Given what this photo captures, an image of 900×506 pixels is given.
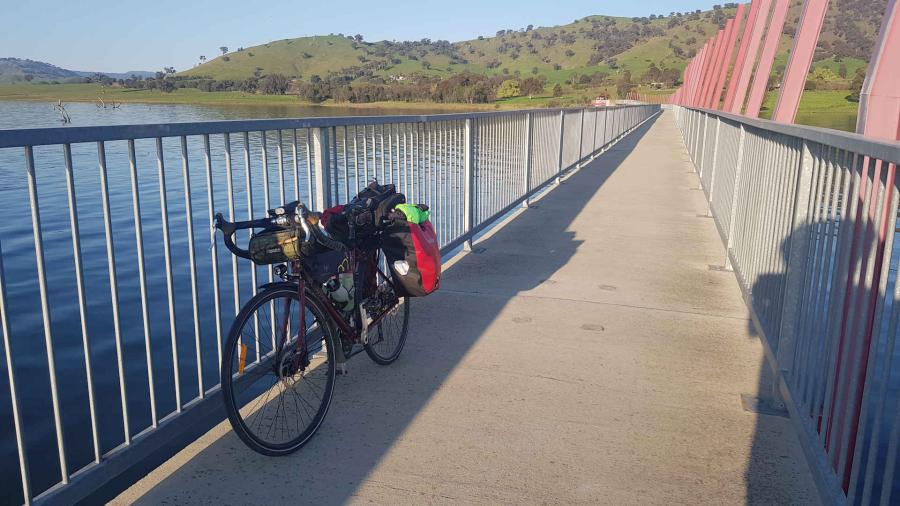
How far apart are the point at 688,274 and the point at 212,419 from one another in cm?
461

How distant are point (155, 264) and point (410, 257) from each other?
6.05m

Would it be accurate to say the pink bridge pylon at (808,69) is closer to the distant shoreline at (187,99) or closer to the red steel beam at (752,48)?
the red steel beam at (752,48)

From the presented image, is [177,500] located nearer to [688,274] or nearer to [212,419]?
[212,419]

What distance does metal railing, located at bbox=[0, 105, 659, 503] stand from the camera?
2.64 metres

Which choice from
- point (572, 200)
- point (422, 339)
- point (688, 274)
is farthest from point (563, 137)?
point (422, 339)

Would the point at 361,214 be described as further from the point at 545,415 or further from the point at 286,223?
the point at 545,415

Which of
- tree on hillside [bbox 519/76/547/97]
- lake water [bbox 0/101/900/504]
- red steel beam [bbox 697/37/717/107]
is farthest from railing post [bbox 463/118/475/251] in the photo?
tree on hillside [bbox 519/76/547/97]

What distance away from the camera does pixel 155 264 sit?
29.1ft

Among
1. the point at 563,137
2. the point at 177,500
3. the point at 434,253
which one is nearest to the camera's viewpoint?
the point at 177,500

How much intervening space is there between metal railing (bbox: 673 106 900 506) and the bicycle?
2.17 metres

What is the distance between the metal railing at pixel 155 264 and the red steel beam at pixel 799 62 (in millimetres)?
3562

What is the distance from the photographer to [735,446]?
11.2 feet

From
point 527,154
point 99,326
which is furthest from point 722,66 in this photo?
point 99,326

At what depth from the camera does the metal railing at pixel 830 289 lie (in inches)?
91.0
